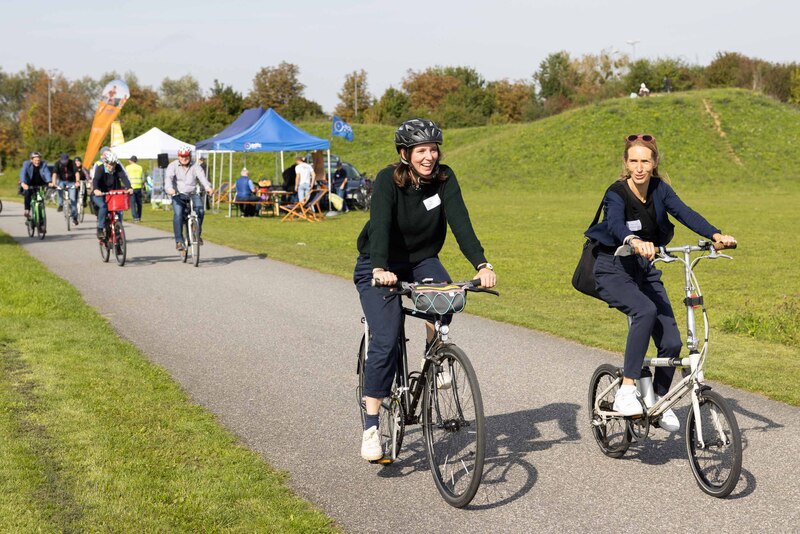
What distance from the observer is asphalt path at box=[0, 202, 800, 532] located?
179 inches

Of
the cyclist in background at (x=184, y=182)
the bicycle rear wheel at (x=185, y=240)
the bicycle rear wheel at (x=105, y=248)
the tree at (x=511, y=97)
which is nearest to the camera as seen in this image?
the cyclist in background at (x=184, y=182)

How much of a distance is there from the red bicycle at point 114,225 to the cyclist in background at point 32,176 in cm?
592

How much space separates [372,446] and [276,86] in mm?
95868

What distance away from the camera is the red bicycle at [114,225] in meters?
16.5

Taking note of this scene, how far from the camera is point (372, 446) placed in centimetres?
515

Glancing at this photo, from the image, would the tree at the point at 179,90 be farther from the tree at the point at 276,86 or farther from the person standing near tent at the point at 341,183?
the person standing near tent at the point at 341,183

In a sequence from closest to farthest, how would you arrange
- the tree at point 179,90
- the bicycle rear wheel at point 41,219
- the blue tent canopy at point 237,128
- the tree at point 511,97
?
the bicycle rear wheel at point 41,219, the blue tent canopy at point 237,128, the tree at point 511,97, the tree at point 179,90

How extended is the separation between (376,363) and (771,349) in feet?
17.8

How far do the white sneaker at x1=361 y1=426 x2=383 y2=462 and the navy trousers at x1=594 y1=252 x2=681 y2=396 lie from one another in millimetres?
1330

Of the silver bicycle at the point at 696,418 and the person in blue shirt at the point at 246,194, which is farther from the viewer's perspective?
the person in blue shirt at the point at 246,194

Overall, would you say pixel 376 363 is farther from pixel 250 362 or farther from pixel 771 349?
pixel 771 349

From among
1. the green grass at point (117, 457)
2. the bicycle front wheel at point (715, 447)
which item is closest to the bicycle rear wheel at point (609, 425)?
the bicycle front wheel at point (715, 447)

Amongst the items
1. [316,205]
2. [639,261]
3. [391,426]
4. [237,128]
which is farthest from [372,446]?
[237,128]

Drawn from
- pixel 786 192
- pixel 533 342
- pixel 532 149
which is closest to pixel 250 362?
pixel 533 342
